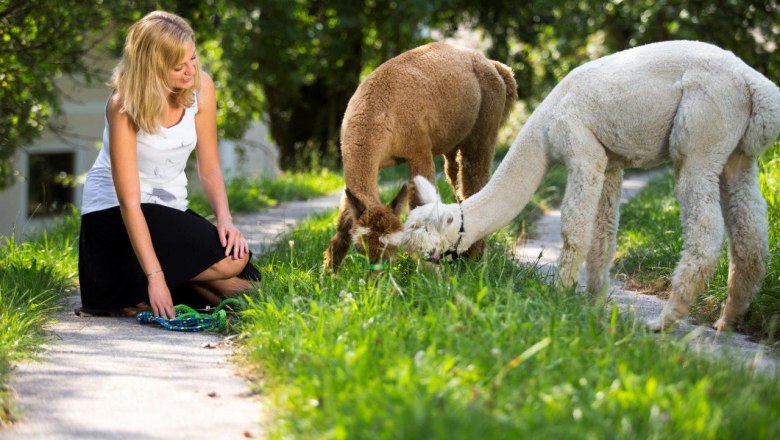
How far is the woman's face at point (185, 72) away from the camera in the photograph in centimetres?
509

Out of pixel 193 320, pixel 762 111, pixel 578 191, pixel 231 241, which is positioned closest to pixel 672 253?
pixel 578 191

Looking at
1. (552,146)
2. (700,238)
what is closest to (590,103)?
(552,146)

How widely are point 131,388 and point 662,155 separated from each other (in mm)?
2825

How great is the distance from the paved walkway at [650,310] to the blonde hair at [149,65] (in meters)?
2.18

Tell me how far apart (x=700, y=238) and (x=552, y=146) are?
90 cm

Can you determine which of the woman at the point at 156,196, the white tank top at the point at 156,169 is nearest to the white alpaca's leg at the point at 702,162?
the woman at the point at 156,196

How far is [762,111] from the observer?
4.60m

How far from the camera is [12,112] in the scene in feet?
28.8

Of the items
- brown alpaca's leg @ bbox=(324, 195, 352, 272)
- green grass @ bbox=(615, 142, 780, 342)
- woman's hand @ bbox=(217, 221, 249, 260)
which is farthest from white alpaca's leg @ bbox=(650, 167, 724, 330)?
woman's hand @ bbox=(217, 221, 249, 260)

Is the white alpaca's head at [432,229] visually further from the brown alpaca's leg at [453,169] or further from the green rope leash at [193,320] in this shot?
the brown alpaca's leg at [453,169]

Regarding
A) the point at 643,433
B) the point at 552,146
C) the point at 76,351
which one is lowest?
the point at 76,351

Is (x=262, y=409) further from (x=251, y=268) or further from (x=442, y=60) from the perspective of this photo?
(x=442, y=60)

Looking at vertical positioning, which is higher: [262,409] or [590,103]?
[590,103]

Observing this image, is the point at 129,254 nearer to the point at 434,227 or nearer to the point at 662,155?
the point at 434,227
